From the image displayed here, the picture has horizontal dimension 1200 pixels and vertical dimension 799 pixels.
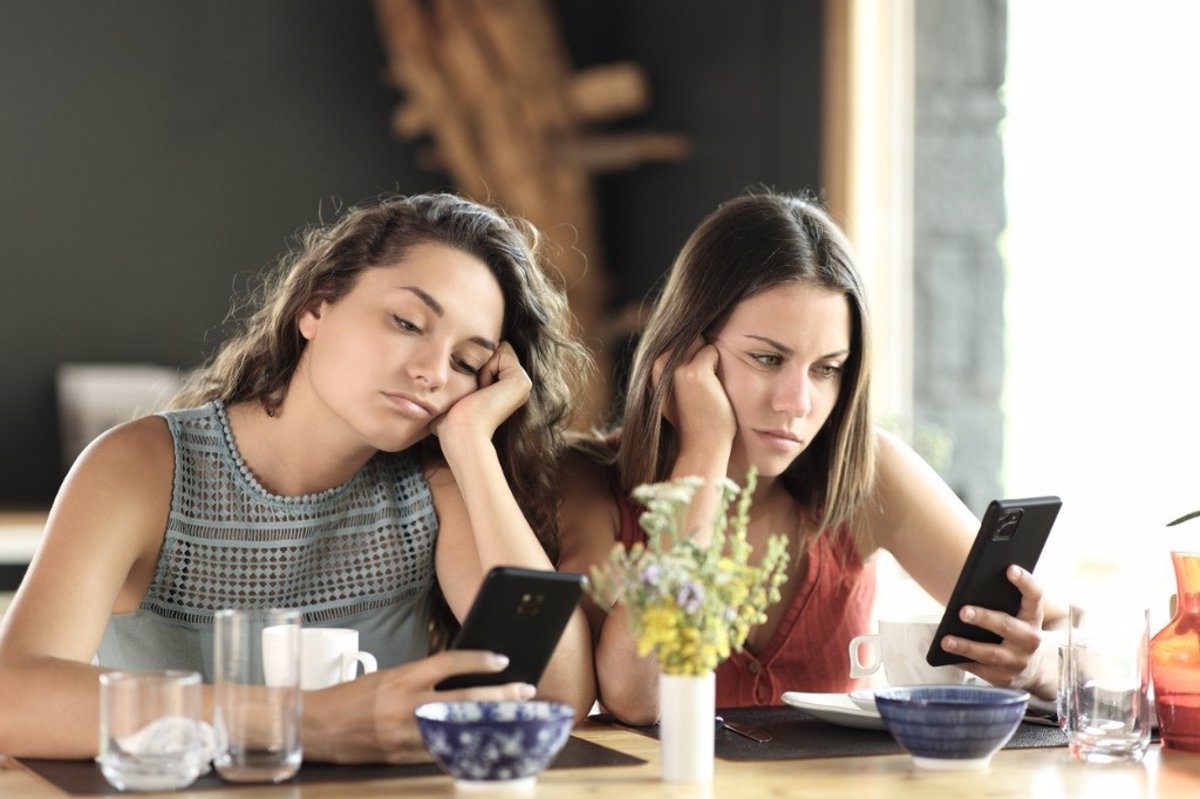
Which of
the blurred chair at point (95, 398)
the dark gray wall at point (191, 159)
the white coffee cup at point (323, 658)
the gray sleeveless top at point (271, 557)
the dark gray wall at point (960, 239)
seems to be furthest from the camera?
the dark gray wall at point (191, 159)

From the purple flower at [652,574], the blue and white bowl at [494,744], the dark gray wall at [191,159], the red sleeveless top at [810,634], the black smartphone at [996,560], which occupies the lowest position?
the red sleeveless top at [810,634]

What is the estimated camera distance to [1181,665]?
1759 millimetres

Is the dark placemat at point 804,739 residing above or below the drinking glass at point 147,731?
below

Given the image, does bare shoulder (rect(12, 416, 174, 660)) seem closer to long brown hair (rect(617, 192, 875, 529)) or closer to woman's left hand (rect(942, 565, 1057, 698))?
long brown hair (rect(617, 192, 875, 529))

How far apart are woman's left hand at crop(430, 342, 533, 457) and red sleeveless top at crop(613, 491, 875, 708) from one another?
0.27m

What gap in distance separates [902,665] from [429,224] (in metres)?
0.81

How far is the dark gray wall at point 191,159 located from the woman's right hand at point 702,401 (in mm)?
2447

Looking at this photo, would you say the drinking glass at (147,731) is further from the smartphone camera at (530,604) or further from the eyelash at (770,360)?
the eyelash at (770,360)

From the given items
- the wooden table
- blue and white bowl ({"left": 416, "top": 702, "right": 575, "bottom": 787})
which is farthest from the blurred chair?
blue and white bowl ({"left": 416, "top": 702, "right": 575, "bottom": 787})

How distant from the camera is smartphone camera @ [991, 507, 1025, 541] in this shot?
70.1 inches

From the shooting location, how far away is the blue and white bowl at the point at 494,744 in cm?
142

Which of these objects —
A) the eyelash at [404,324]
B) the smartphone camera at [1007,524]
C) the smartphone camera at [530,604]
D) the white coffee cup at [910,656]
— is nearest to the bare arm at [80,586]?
the eyelash at [404,324]

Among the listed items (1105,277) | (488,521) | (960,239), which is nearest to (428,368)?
(488,521)

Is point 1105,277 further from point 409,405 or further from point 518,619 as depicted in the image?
point 518,619
